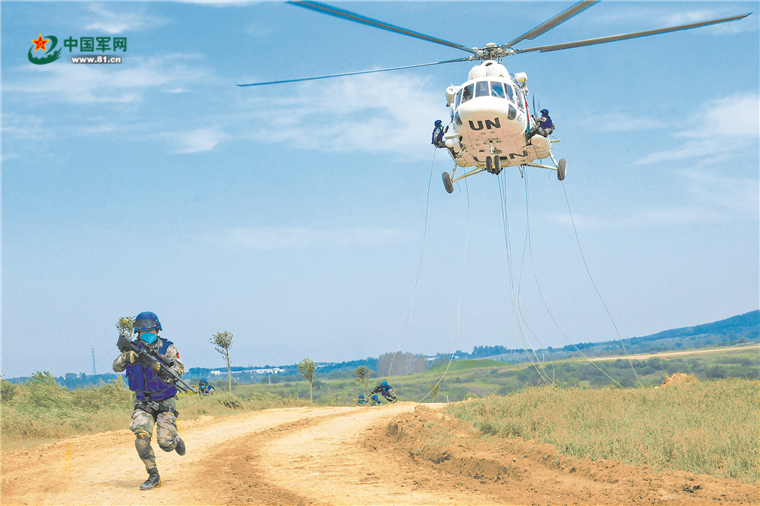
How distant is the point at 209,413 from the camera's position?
65.6 feet

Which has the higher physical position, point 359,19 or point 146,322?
point 359,19

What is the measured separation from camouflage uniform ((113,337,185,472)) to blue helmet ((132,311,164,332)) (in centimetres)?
23

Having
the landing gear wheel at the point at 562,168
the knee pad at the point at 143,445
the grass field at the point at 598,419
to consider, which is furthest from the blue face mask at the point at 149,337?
the landing gear wheel at the point at 562,168

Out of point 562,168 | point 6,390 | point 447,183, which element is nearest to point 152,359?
point 447,183

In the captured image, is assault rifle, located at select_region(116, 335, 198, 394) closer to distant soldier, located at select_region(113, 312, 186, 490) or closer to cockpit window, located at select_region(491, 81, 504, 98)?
distant soldier, located at select_region(113, 312, 186, 490)

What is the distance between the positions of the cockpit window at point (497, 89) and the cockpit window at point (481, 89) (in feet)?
0.57

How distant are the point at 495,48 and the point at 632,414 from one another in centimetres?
1043

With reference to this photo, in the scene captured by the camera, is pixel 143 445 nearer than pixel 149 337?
Yes

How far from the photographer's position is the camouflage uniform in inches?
341

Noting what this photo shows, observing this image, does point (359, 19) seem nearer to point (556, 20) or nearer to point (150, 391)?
point (556, 20)

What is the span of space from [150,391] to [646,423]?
28.0 ft

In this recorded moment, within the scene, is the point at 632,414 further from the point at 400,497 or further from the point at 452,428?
the point at 400,497

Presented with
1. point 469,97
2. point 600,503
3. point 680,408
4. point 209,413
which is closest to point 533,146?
point 469,97

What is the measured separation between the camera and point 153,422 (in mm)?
8977
